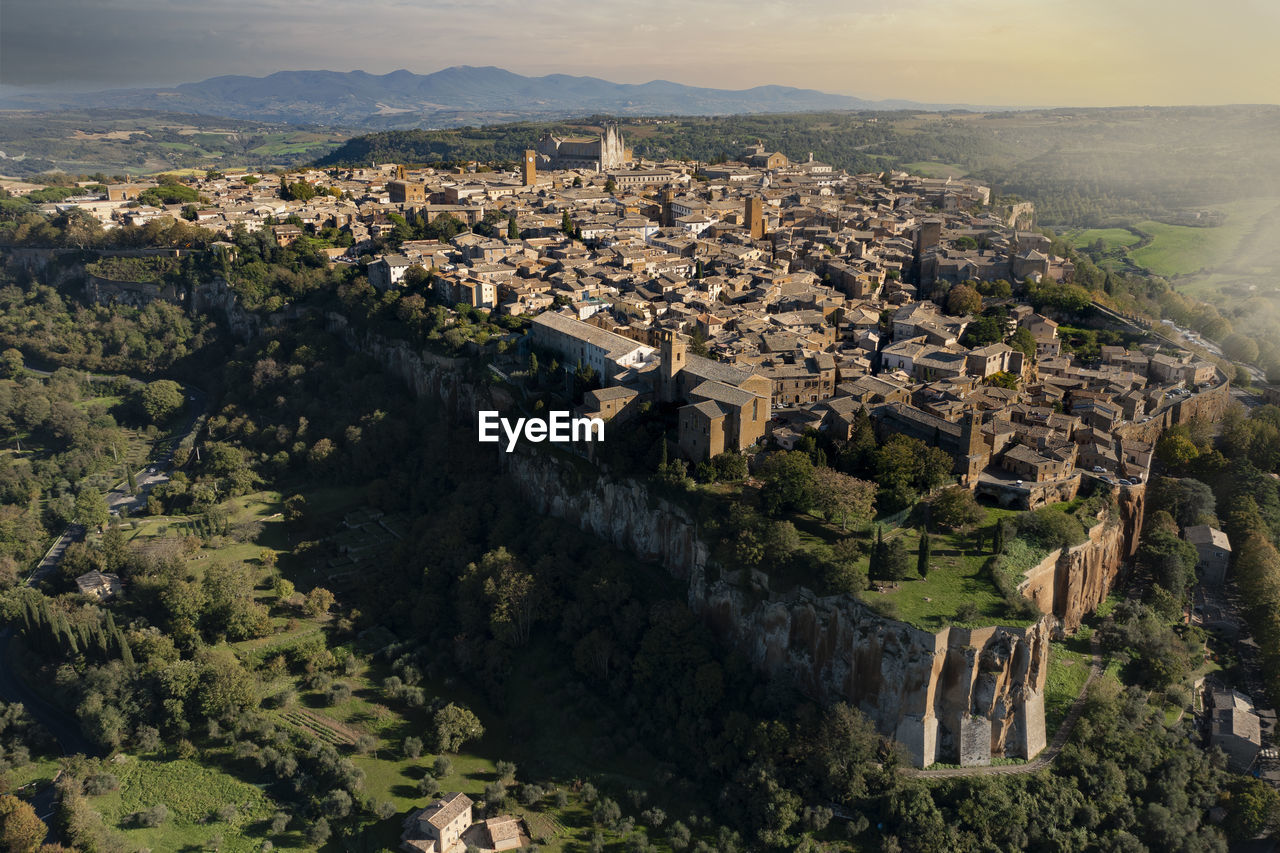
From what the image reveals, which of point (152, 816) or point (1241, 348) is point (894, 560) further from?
point (1241, 348)

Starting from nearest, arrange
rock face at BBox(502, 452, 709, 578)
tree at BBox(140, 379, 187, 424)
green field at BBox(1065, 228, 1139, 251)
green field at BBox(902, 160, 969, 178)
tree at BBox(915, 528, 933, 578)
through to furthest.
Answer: tree at BBox(915, 528, 933, 578) < rock face at BBox(502, 452, 709, 578) < tree at BBox(140, 379, 187, 424) < green field at BBox(1065, 228, 1139, 251) < green field at BBox(902, 160, 969, 178)

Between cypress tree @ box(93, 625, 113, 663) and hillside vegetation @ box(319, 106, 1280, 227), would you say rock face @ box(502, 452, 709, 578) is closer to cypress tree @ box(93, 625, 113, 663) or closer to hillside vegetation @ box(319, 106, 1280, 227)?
cypress tree @ box(93, 625, 113, 663)

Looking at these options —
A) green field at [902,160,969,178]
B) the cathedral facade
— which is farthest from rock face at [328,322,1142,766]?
green field at [902,160,969,178]

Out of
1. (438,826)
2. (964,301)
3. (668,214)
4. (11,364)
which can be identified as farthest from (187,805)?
(668,214)

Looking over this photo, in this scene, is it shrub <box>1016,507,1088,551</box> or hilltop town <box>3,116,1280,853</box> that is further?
shrub <box>1016,507,1088,551</box>

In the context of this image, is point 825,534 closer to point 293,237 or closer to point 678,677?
point 678,677

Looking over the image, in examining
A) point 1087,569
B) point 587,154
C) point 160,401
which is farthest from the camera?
point 587,154
